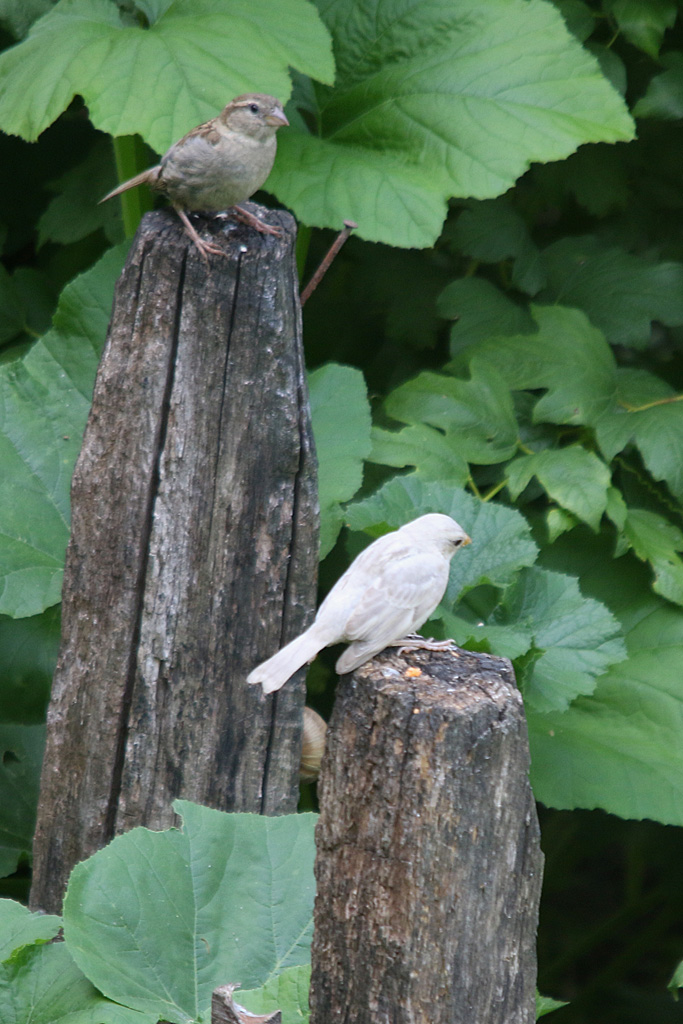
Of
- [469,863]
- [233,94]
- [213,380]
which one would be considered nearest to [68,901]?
[469,863]

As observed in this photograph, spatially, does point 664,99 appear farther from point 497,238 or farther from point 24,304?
point 24,304

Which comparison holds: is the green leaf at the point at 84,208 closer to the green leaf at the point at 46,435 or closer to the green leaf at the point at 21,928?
the green leaf at the point at 46,435

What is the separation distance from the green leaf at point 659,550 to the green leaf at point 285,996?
1.67 meters

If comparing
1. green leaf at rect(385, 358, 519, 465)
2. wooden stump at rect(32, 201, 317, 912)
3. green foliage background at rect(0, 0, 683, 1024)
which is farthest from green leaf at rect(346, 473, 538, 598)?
wooden stump at rect(32, 201, 317, 912)

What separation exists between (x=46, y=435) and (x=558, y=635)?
5.12 feet

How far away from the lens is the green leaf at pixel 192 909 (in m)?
2.01

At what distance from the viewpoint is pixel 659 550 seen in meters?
3.08

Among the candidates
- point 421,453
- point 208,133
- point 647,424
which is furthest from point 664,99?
point 208,133

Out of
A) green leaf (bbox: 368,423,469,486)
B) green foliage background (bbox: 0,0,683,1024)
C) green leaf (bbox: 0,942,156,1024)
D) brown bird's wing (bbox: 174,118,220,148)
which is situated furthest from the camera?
green leaf (bbox: 368,423,469,486)

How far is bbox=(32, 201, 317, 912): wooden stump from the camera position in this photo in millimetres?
2215

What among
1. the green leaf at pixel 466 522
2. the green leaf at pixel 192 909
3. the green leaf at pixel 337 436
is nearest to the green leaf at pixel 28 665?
the green leaf at pixel 337 436

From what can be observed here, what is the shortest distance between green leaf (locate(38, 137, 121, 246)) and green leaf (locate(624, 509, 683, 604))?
2158 mm

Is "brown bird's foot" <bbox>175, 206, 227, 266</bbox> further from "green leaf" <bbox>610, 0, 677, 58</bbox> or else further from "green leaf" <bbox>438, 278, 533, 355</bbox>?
"green leaf" <bbox>610, 0, 677, 58</bbox>

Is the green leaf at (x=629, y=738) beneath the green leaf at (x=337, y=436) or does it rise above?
beneath
